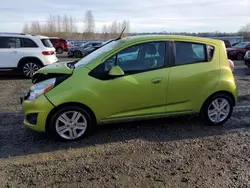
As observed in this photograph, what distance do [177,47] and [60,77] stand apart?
203 cm

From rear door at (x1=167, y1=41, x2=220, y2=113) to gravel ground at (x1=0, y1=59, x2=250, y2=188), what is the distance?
0.51 m

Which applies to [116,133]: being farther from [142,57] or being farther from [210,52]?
[210,52]

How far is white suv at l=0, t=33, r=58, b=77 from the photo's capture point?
1099cm

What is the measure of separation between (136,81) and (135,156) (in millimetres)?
1209

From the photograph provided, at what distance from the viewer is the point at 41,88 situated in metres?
4.30

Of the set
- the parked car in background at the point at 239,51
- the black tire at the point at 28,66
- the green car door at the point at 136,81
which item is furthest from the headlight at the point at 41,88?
the parked car in background at the point at 239,51

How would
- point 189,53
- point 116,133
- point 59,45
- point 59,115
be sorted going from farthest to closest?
1. point 59,45
2. point 189,53
3. point 116,133
4. point 59,115


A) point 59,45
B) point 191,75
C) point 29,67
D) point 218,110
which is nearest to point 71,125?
point 191,75

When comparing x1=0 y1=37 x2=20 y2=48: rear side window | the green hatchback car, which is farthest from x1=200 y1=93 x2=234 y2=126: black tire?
x1=0 y1=37 x2=20 y2=48: rear side window

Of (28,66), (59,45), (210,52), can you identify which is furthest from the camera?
(59,45)

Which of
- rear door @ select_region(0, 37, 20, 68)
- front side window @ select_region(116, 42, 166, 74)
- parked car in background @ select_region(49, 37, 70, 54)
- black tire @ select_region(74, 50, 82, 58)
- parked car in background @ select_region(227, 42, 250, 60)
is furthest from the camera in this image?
parked car in background @ select_region(49, 37, 70, 54)

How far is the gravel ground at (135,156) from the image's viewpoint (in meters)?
3.33

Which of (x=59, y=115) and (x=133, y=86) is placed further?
(x=133, y=86)

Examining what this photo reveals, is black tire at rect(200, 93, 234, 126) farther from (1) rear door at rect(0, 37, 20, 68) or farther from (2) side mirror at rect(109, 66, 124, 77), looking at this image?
(1) rear door at rect(0, 37, 20, 68)
